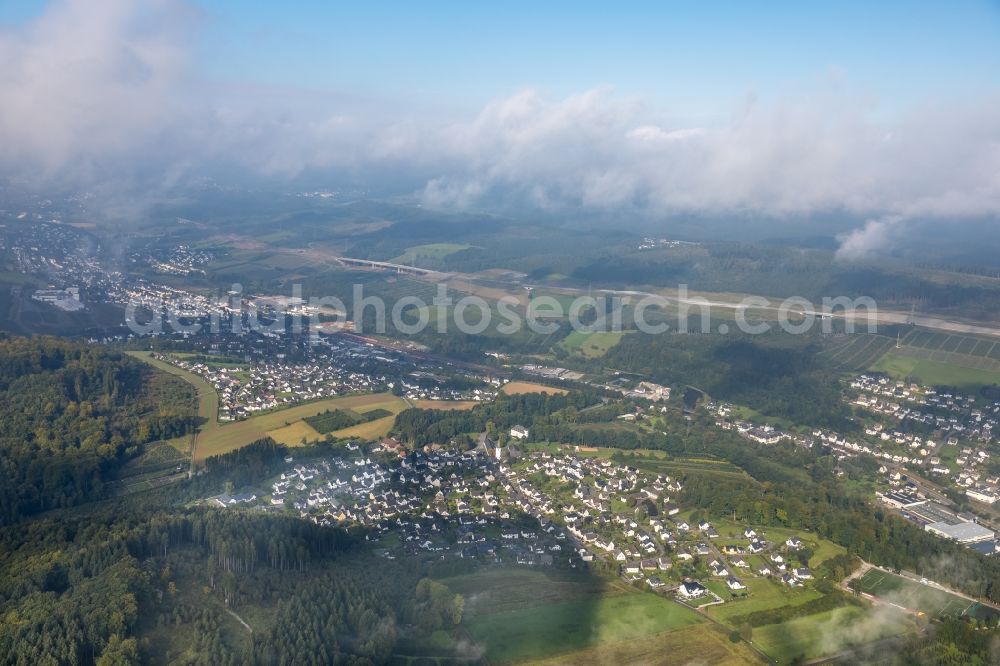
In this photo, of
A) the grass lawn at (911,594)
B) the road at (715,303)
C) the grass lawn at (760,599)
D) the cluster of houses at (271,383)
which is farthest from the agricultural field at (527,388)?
the road at (715,303)

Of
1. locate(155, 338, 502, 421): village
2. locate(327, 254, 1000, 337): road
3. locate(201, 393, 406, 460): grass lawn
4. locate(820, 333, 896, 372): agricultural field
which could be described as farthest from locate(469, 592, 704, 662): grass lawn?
locate(327, 254, 1000, 337): road

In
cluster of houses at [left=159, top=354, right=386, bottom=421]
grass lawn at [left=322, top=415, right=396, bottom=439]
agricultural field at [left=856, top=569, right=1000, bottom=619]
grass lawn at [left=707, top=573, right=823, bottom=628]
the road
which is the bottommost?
grass lawn at [left=707, top=573, right=823, bottom=628]

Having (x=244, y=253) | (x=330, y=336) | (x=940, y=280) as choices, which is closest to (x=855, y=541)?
(x=330, y=336)

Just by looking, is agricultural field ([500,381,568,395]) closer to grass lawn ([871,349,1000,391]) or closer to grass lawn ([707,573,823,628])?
grass lawn ([871,349,1000,391])

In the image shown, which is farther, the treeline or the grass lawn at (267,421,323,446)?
the grass lawn at (267,421,323,446)

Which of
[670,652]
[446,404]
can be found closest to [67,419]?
[446,404]

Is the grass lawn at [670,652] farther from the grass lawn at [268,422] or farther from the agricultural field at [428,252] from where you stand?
the agricultural field at [428,252]
